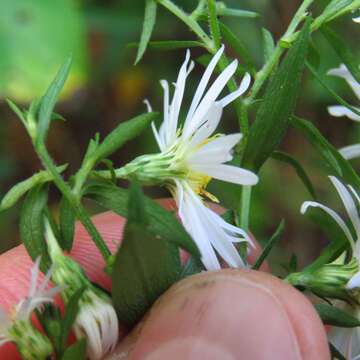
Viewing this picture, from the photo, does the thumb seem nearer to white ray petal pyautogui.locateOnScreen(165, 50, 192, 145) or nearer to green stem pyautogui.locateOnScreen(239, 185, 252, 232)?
green stem pyautogui.locateOnScreen(239, 185, 252, 232)

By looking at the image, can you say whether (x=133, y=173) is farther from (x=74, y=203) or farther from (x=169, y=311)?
(x=169, y=311)

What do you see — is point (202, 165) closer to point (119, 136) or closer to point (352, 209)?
point (119, 136)

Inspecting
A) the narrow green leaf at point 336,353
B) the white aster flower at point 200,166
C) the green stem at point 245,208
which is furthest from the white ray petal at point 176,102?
the narrow green leaf at point 336,353

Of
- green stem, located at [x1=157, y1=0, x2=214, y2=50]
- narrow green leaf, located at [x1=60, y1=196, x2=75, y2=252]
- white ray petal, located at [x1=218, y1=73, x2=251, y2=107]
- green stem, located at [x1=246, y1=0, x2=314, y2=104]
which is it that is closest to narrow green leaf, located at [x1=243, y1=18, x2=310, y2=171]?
white ray petal, located at [x1=218, y1=73, x2=251, y2=107]

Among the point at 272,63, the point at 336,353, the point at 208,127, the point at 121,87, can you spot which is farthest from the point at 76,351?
the point at 121,87

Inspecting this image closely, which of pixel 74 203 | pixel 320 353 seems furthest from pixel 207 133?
pixel 320 353
